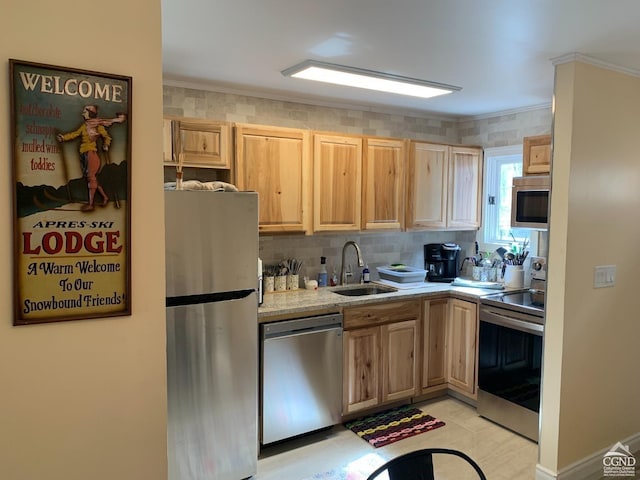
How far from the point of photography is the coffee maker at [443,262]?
170 inches

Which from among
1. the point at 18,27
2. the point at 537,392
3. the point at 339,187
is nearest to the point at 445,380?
the point at 537,392

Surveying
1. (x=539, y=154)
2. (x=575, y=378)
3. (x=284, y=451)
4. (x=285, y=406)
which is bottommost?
(x=284, y=451)

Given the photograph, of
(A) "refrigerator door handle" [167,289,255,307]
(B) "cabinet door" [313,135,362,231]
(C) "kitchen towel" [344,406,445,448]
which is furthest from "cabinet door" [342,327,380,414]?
(A) "refrigerator door handle" [167,289,255,307]

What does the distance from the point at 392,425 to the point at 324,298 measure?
1078 mm

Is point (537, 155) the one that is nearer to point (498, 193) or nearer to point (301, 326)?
point (498, 193)

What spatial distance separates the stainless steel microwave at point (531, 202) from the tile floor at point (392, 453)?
155cm

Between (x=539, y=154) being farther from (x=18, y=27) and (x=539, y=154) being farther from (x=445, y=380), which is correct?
(x=18, y=27)

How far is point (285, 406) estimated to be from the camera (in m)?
3.01

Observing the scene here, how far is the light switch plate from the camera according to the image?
2.75 m

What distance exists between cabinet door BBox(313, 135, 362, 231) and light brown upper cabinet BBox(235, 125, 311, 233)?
8cm

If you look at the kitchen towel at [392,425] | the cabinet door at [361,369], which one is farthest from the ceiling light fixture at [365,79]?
the kitchen towel at [392,425]

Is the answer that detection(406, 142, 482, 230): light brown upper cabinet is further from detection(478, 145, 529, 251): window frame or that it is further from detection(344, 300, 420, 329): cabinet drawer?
detection(344, 300, 420, 329): cabinet drawer

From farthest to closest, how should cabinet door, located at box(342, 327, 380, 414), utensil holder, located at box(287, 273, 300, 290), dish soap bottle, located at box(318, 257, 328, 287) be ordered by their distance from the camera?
dish soap bottle, located at box(318, 257, 328, 287) < utensil holder, located at box(287, 273, 300, 290) < cabinet door, located at box(342, 327, 380, 414)

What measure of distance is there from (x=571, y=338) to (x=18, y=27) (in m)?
2.95
